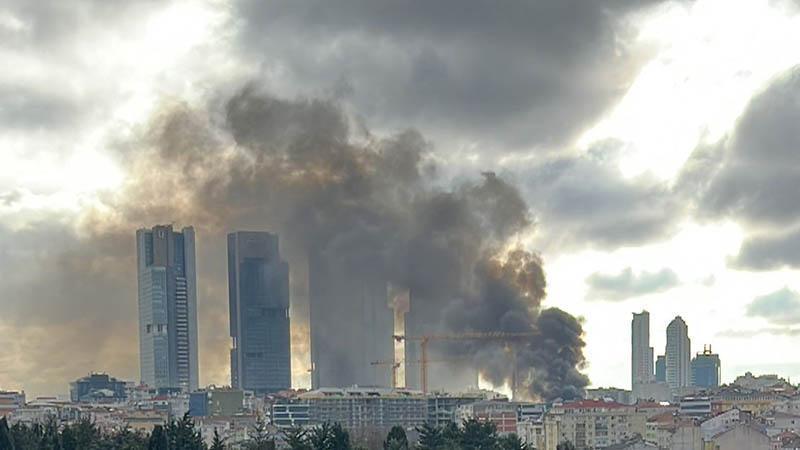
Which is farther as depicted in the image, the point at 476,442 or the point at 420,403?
the point at 420,403

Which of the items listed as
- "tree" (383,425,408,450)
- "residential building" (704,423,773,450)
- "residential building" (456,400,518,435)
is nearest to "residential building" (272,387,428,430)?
"residential building" (456,400,518,435)

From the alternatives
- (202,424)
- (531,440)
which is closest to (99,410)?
(202,424)

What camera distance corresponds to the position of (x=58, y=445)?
68125 millimetres

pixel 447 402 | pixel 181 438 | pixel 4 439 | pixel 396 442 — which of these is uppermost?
pixel 4 439

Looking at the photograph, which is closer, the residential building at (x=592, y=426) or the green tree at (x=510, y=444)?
the green tree at (x=510, y=444)

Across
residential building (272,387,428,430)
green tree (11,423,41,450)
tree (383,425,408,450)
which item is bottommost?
residential building (272,387,428,430)

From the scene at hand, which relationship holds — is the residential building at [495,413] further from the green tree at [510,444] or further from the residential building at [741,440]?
the green tree at [510,444]

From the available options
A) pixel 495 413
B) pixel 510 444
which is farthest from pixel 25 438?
pixel 495 413

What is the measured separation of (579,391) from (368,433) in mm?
35421

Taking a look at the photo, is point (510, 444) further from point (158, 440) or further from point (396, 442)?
point (158, 440)

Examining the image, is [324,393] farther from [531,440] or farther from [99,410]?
[531,440]

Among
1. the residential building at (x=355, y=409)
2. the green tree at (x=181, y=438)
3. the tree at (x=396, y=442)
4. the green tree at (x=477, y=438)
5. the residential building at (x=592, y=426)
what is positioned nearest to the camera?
the green tree at (x=181, y=438)

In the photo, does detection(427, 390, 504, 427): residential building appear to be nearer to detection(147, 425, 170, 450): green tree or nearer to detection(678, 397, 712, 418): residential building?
detection(678, 397, 712, 418): residential building

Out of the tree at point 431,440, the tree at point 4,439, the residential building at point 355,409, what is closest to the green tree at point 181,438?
the tree at point 4,439
